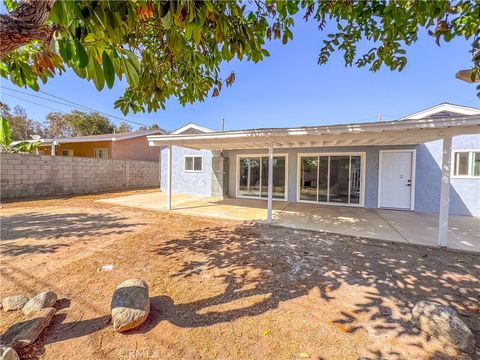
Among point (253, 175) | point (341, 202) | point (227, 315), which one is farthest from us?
point (253, 175)

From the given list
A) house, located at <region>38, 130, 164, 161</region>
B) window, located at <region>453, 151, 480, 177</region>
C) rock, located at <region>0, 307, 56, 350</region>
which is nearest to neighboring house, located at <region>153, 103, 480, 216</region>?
window, located at <region>453, 151, 480, 177</region>

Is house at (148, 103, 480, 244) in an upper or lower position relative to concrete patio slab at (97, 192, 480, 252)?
upper

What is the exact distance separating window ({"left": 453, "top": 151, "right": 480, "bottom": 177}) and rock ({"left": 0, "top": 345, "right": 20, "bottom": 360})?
10.8 meters

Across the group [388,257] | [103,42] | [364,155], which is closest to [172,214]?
[388,257]

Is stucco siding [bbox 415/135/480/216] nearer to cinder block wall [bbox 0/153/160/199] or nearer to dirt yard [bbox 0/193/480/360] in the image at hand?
dirt yard [bbox 0/193/480/360]

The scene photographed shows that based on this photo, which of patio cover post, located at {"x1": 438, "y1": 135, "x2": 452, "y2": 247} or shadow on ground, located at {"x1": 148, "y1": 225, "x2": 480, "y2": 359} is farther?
patio cover post, located at {"x1": 438, "y1": 135, "x2": 452, "y2": 247}

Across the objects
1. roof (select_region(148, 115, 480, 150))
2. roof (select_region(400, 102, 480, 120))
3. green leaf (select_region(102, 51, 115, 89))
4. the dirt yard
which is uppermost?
roof (select_region(400, 102, 480, 120))

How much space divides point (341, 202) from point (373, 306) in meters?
6.98

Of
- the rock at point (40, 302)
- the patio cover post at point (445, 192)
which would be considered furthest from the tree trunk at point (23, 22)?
the patio cover post at point (445, 192)

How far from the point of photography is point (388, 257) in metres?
3.99

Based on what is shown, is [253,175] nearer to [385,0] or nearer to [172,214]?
[172,214]

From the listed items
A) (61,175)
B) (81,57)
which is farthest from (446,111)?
(61,175)

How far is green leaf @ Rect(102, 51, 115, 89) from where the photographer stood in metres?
1.08

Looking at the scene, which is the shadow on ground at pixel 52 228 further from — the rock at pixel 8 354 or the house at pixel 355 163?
the rock at pixel 8 354
